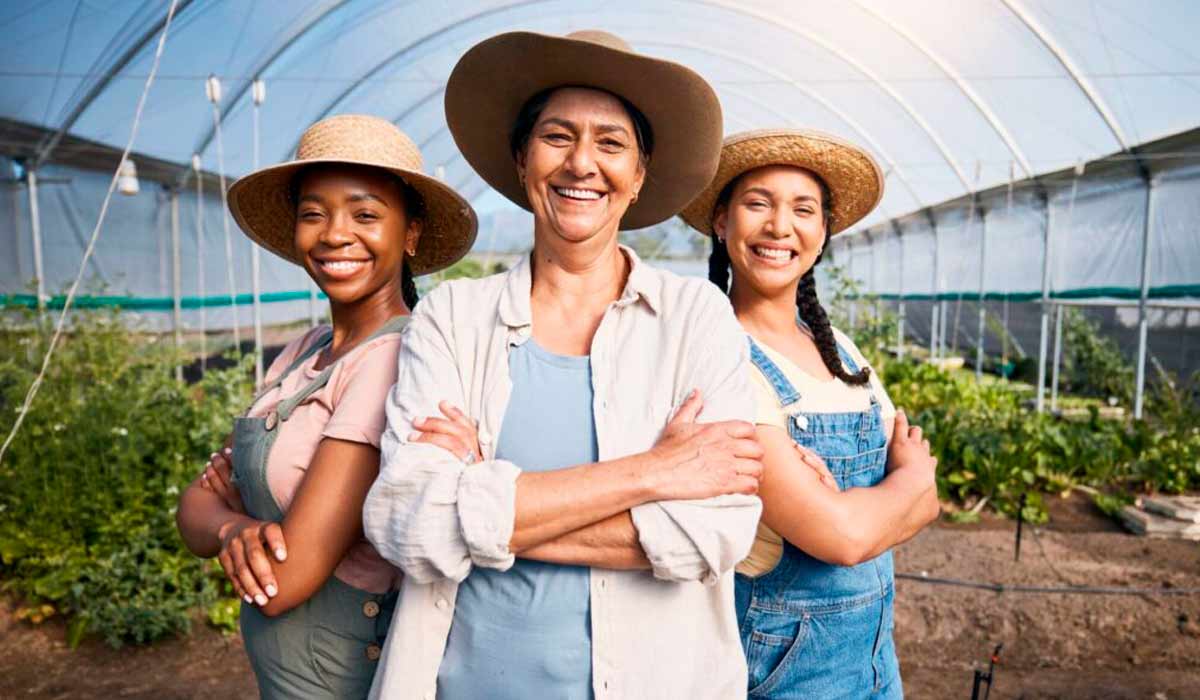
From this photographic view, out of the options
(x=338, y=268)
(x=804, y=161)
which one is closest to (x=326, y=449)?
(x=338, y=268)

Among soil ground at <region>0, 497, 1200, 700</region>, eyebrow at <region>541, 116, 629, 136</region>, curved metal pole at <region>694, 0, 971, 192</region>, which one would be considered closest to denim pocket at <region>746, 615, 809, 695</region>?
eyebrow at <region>541, 116, 629, 136</region>

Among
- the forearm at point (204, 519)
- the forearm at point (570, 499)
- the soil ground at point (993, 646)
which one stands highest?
A: the forearm at point (570, 499)

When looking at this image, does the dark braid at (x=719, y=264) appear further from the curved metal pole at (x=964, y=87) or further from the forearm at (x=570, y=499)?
the curved metal pole at (x=964, y=87)

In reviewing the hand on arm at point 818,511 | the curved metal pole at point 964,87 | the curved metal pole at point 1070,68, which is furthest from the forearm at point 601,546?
the curved metal pole at point 964,87

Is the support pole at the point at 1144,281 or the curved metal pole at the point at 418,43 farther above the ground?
the curved metal pole at the point at 418,43

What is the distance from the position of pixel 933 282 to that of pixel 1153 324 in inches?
125

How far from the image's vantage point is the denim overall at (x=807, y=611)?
1603mm

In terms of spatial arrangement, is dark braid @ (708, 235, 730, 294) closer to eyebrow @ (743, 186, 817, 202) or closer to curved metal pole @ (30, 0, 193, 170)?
eyebrow @ (743, 186, 817, 202)

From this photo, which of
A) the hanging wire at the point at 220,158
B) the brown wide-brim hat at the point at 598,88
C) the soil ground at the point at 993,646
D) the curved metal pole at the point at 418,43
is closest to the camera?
the brown wide-brim hat at the point at 598,88

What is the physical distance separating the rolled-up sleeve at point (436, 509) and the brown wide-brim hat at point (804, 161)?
889 mm

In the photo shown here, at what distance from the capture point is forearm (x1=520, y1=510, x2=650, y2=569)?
1229 millimetres

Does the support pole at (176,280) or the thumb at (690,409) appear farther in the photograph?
the support pole at (176,280)

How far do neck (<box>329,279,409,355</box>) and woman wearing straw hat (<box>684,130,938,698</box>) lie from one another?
75cm

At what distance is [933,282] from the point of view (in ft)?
38.3
